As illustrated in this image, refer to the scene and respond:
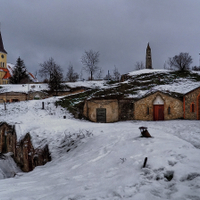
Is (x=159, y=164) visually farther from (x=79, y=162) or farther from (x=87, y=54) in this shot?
(x=87, y=54)

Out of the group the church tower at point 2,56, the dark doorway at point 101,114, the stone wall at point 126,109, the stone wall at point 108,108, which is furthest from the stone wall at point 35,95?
the church tower at point 2,56

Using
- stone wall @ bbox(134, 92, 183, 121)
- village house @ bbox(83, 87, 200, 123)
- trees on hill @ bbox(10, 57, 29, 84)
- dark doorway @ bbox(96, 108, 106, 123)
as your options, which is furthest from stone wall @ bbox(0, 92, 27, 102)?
stone wall @ bbox(134, 92, 183, 121)

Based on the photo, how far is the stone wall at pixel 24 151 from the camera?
8.80 metres

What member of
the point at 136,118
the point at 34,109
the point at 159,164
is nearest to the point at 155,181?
the point at 159,164

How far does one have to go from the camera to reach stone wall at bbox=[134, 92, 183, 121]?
1992 cm

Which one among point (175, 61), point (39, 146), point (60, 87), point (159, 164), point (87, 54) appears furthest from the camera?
point (87, 54)

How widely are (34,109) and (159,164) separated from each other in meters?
20.2

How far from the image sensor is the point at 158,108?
20.0 metres

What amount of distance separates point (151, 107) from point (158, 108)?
90 cm

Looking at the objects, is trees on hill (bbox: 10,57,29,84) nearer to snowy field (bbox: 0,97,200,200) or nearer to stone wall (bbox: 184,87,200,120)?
stone wall (bbox: 184,87,200,120)

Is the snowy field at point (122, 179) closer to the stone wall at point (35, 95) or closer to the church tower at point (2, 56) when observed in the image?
the stone wall at point (35, 95)

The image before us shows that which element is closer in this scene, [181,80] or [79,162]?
[79,162]

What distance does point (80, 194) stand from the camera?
3396 mm

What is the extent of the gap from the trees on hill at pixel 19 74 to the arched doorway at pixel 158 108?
125ft
